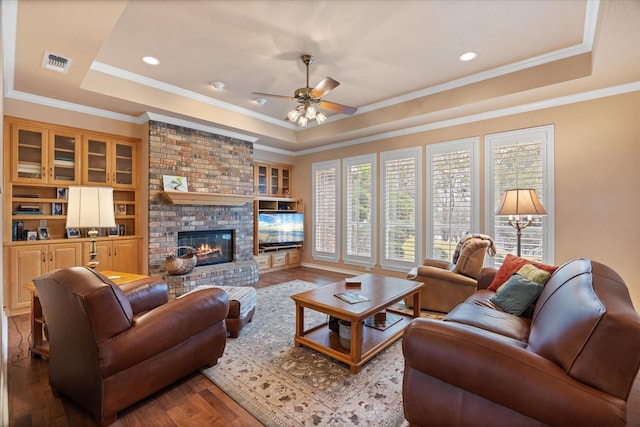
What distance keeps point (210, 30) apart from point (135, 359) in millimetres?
2888

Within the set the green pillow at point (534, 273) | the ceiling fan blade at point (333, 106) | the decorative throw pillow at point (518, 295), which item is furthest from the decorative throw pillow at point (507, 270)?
the ceiling fan blade at point (333, 106)

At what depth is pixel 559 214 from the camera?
376cm

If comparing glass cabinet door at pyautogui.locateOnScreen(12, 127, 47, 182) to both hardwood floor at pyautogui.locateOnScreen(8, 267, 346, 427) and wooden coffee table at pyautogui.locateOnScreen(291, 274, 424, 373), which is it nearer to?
hardwood floor at pyautogui.locateOnScreen(8, 267, 346, 427)

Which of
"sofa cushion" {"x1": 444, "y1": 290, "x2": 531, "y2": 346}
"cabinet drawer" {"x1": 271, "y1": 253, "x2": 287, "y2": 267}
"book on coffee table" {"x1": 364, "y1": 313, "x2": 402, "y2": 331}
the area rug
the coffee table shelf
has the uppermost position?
"sofa cushion" {"x1": 444, "y1": 290, "x2": 531, "y2": 346}

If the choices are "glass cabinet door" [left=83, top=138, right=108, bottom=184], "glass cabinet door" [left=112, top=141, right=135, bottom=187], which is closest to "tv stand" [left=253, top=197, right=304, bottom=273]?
"glass cabinet door" [left=112, top=141, right=135, bottom=187]

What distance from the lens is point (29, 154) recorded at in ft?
12.4

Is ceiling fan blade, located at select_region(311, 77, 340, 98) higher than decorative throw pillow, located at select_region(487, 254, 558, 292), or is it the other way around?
ceiling fan blade, located at select_region(311, 77, 340, 98)

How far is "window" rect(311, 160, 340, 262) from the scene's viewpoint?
20.3 feet

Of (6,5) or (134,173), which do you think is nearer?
(6,5)

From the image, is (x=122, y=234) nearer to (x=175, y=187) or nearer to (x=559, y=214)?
(x=175, y=187)

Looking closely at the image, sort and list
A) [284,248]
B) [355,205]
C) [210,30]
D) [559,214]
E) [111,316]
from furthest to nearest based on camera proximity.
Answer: [284,248], [355,205], [559,214], [210,30], [111,316]

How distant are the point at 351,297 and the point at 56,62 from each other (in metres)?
3.76

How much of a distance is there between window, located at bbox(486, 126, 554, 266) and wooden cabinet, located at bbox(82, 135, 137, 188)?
553 centimetres

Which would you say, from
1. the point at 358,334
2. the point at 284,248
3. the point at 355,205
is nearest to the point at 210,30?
the point at 358,334
